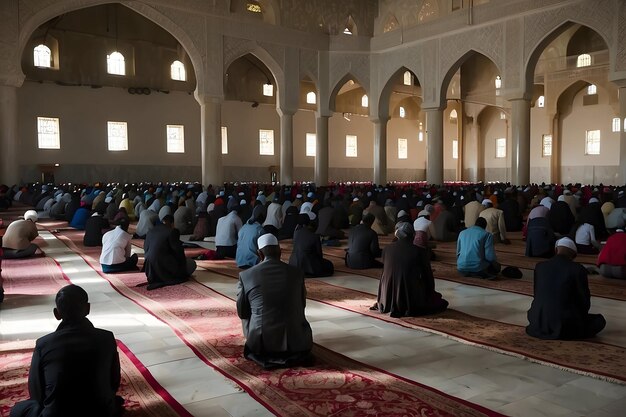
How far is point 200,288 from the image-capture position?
20.6 feet

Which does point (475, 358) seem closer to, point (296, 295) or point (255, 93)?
point (296, 295)

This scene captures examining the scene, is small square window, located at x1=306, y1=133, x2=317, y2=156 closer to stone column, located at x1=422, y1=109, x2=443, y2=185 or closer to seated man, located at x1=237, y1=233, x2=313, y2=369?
stone column, located at x1=422, y1=109, x2=443, y2=185

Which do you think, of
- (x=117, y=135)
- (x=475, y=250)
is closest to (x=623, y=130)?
(x=475, y=250)

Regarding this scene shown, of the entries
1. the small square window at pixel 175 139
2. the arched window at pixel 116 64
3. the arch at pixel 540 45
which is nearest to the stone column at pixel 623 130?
the arch at pixel 540 45

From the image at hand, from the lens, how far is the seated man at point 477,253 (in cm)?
640

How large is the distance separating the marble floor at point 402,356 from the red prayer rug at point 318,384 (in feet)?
0.31

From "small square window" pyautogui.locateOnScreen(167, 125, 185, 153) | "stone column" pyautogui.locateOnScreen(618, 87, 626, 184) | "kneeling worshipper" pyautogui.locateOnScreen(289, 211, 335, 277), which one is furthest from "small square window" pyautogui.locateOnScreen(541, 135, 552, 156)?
"kneeling worshipper" pyautogui.locateOnScreen(289, 211, 335, 277)

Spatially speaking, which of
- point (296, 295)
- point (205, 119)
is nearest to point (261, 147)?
point (205, 119)

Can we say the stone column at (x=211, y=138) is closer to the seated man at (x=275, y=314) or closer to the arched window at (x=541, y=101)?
the seated man at (x=275, y=314)

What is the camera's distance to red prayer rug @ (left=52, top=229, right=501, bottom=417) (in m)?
2.94

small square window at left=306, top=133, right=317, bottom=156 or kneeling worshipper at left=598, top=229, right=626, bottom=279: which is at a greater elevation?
small square window at left=306, top=133, right=317, bottom=156

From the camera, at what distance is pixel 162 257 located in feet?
20.7

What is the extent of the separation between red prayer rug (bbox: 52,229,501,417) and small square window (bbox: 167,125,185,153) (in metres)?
20.3

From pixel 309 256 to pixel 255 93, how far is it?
2058cm
